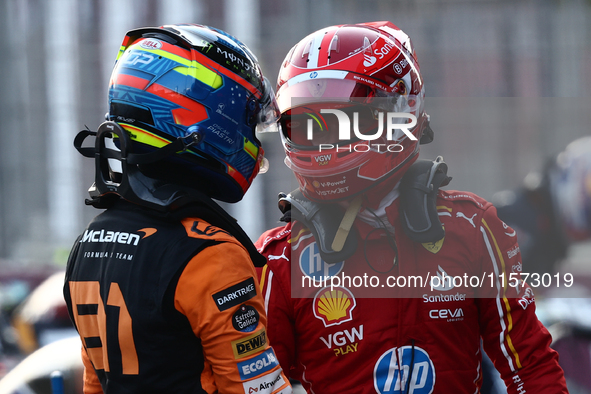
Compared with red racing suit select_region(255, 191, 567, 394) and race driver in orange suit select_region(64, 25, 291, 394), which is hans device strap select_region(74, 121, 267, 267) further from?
red racing suit select_region(255, 191, 567, 394)

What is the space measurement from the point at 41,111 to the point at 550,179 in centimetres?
624

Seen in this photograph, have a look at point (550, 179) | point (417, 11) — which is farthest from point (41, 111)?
point (550, 179)

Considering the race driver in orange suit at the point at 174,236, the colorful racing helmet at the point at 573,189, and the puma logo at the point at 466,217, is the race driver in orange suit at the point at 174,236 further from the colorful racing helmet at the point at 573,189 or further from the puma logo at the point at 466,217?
the colorful racing helmet at the point at 573,189

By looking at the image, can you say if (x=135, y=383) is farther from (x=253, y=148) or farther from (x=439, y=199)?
(x=439, y=199)

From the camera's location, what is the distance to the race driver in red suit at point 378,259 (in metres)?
1.64

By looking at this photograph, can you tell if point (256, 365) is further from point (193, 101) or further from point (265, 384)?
point (193, 101)

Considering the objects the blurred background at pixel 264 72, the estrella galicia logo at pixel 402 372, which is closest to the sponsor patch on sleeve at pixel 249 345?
the estrella galicia logo at pixel 402 372

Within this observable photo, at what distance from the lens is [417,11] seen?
6.11 meters

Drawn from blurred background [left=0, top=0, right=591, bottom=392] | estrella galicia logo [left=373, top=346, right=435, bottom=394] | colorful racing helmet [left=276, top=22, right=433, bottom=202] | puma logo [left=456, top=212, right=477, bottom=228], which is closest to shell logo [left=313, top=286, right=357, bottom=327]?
estrella galicia logo [left=373, top=346, right=435, bottom=394]

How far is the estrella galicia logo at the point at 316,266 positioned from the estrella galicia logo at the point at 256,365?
0.41 metres

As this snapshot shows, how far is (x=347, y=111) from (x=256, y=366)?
83cm

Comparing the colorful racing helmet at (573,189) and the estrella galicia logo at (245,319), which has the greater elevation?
the estrella galicia logo at (245,319)

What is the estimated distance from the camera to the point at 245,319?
4.33 feet

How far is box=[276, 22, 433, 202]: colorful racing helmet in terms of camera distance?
1.75 metres
